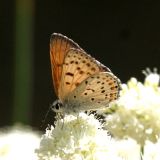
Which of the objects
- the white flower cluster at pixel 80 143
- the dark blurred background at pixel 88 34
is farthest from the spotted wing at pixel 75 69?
the dark blurred background at pixel 88 34

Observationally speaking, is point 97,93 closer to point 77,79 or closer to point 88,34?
point 77,79

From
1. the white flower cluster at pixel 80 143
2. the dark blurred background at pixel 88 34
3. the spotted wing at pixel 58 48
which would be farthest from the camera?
the dark blurred background at pixel 88 34

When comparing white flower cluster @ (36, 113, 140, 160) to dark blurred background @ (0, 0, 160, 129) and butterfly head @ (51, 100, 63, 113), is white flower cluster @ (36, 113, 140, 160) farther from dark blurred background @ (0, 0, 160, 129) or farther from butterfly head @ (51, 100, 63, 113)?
dark blurred background @ (0, 0, 160, 129)

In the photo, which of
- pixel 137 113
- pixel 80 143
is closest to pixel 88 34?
pixel 137 113

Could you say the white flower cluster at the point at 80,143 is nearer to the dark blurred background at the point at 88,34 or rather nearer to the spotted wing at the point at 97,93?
the spotted wing at the point at 97,93

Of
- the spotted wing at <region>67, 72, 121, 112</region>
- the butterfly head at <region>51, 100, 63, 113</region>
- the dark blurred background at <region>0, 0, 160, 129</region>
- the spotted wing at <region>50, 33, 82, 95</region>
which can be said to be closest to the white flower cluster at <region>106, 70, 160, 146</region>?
the spotted wing at <region>67, 72, 121, 112</region>

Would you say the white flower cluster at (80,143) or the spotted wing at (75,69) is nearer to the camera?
the white flower cluster at (80,143)

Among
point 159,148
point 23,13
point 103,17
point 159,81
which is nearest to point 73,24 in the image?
point 103,17
